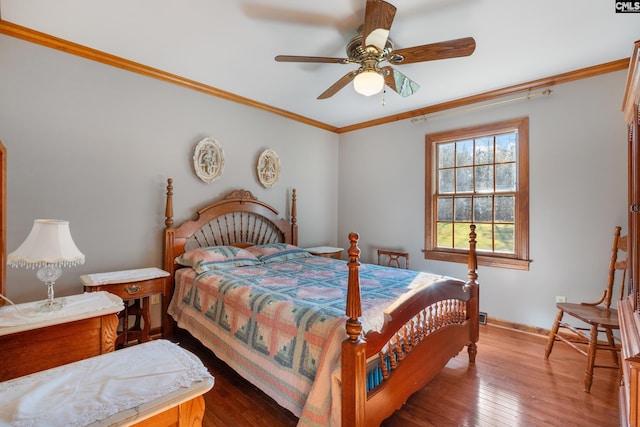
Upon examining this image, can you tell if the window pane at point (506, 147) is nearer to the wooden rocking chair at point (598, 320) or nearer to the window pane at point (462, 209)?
the window pane at point (462, 209)

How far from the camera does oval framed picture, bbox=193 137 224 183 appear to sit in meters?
3.34

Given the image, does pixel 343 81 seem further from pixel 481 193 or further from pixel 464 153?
pixel 481 193

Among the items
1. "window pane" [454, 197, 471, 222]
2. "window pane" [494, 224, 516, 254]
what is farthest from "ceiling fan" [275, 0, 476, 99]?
"window pane" [494, 224, 516, 254]

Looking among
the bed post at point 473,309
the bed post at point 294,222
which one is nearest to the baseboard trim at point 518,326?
the bed post at point 473,309

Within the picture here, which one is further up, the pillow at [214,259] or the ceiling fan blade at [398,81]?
the ceiling fan blade at [398,81]

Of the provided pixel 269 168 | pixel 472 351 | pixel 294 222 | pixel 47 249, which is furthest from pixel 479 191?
pixel 47 249

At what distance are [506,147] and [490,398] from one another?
8.69ft

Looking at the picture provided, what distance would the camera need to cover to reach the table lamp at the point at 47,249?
1.58m

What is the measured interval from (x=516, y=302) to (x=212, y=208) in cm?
357

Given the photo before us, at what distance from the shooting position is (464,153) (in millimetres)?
3777

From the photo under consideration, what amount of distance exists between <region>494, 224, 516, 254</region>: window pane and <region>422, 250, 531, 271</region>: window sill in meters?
0.12

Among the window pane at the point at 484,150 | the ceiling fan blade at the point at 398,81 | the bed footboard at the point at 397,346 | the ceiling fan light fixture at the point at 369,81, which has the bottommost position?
the bed footboard at the point at 397,346

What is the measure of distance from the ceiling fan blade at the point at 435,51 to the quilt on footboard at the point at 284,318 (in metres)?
1.71

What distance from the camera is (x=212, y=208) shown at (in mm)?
3438
